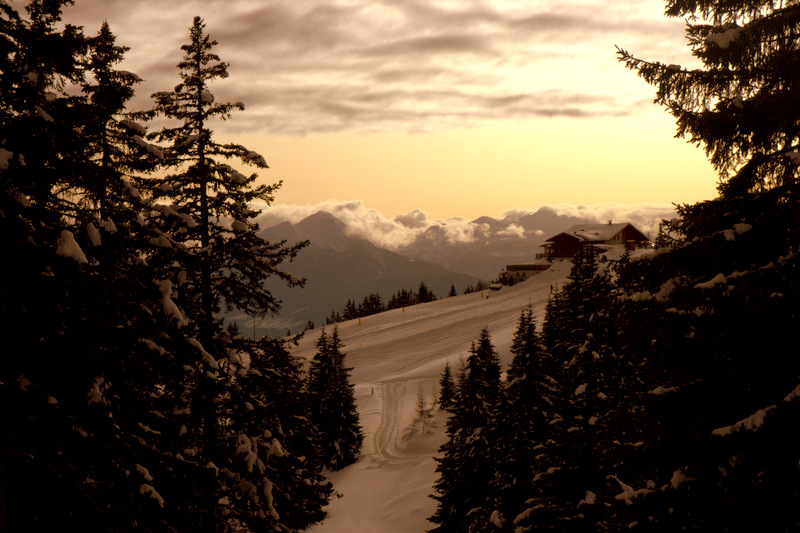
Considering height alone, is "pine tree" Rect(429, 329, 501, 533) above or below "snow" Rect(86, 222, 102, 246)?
below

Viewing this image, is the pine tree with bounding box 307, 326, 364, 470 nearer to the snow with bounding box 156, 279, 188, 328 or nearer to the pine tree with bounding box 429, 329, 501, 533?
the pine tree with bounding box 429, 329, 501, 533

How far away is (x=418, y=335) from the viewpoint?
90188 mm

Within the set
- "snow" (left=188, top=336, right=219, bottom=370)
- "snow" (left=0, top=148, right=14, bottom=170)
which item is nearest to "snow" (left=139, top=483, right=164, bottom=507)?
"snow" (left=188, top=336, right=219, bottom=370)

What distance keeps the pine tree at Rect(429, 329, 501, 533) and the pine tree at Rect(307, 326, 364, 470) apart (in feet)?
69.1

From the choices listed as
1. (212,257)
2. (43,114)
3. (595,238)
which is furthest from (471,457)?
(595,238)

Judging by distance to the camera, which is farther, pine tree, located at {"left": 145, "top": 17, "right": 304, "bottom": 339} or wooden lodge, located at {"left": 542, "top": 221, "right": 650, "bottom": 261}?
wooden lodge, located at {"left": 542, "top": 221, "right": 650, "bottom": 261}

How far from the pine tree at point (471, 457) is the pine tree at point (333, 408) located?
2108 centimetres

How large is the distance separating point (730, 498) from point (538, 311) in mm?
77492

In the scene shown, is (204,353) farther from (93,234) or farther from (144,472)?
(93,234)

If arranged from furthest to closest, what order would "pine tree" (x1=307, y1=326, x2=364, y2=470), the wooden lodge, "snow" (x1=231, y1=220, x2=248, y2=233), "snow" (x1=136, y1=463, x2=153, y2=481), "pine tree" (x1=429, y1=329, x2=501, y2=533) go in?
1. the wooden lodge
2. "pine tree" (x1=307, y1=326, x2=364, y2=470)
3. "pine tree" (x1=429, y1=329, x2=501, y2=533)
4. "snow" (x1=231, y1=220, x2=248, y2=233)
5. "snow" (x1=136, y1=463, x2=153, y2=481)

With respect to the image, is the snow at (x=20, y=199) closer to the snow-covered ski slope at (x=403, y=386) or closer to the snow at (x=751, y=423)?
the snow at (x=751, y=423)

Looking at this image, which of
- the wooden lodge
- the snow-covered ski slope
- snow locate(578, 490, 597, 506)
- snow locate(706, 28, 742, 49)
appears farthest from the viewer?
the wooden lodge

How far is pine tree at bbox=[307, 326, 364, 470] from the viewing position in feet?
158

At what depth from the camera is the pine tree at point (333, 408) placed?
48.1m
